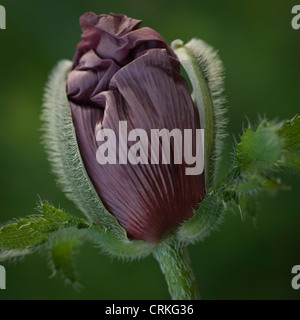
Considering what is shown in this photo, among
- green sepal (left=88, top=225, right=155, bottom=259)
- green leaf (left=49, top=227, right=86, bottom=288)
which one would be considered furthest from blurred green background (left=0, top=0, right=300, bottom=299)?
green sepal (left=88, top=225, right=155, bottom=259)

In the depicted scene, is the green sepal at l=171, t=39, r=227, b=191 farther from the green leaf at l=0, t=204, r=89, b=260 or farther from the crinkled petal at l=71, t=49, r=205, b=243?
the green leaf at l=0, t=204, r=89, b=260

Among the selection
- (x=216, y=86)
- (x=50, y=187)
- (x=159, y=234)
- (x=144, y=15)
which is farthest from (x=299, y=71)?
(x=159, y=234)

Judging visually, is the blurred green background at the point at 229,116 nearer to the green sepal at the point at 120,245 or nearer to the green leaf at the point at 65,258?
the green leaf at the point at 65,258

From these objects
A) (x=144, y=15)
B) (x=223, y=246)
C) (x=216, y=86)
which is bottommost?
(x=223, y=246)

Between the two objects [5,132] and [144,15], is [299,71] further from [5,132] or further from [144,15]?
[5,132]

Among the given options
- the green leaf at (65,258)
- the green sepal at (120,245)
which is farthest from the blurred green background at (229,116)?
the green sepal at (120,245)
